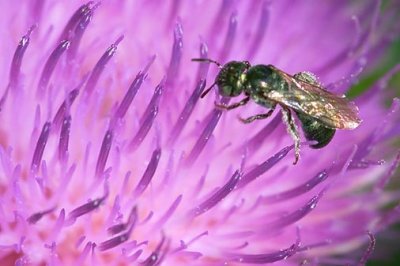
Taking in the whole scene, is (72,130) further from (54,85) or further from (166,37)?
(166,37)

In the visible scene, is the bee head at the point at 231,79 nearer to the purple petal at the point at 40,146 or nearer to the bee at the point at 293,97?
the bee at the point at 293,97

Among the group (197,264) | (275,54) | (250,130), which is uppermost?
(275,54)

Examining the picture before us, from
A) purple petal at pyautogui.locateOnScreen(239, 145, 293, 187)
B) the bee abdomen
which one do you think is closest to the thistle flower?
purple petal at pyautogui.locateOnScreen(239, 145, 293, 187)

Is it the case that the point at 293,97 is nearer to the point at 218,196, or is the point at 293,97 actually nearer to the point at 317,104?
the point at 317,104

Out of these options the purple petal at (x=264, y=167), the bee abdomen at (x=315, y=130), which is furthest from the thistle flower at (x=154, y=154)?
the bee abdomen at (x=315, y=130)

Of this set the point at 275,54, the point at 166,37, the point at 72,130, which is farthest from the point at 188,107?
the point at 275,54

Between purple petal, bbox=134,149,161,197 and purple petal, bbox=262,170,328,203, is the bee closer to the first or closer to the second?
purple petal, bbox=262,170,328,203

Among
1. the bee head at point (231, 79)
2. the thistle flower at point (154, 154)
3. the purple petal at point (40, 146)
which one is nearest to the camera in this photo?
the purple petal at point (40, 146)
